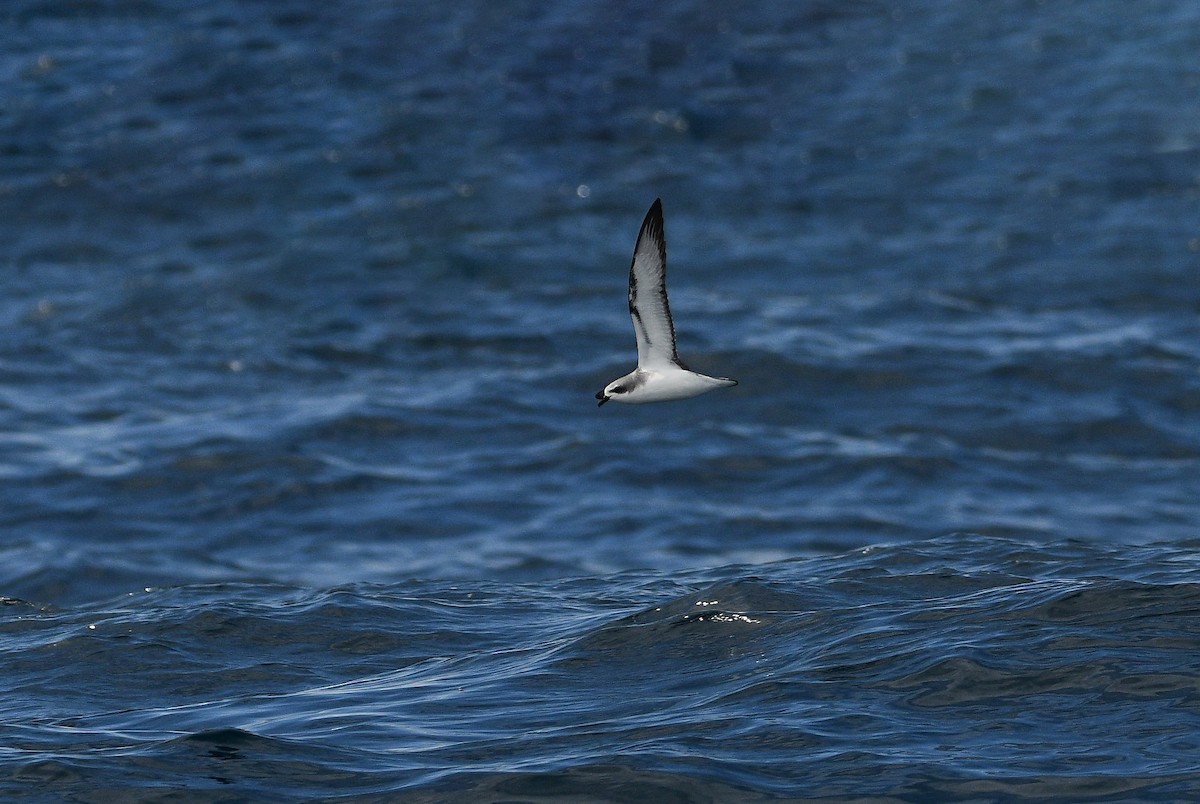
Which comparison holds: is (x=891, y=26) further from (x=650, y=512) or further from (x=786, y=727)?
(x=786, y=727)

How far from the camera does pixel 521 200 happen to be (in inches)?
1093

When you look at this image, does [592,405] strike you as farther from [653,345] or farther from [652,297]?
[652,297]

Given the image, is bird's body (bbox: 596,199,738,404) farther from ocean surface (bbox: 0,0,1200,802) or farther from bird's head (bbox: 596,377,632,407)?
ocean surface (bbox: 0,0,1200,802)

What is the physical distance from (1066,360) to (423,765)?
15.2m

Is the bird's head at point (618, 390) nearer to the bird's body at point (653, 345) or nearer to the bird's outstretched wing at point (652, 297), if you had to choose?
the bird's body at point (653, 345)

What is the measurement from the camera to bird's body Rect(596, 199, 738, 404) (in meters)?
11.9

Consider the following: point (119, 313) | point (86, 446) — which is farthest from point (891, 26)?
point (86, 446)

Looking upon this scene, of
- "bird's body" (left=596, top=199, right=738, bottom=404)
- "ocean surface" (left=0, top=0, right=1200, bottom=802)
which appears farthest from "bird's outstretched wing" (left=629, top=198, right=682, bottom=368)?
"ocean surface" (left=0, top=0, right=1200, bottom=802)

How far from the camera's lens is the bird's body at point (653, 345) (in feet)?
39.0

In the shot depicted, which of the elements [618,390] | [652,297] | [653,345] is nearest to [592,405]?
[618,390]

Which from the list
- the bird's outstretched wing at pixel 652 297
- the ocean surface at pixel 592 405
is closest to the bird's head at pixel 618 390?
the bird's outstretched wing at pixel 652 297

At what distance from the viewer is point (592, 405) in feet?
69.8

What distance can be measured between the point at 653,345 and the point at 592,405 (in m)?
8.67

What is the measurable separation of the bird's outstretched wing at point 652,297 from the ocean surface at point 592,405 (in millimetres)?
1980
